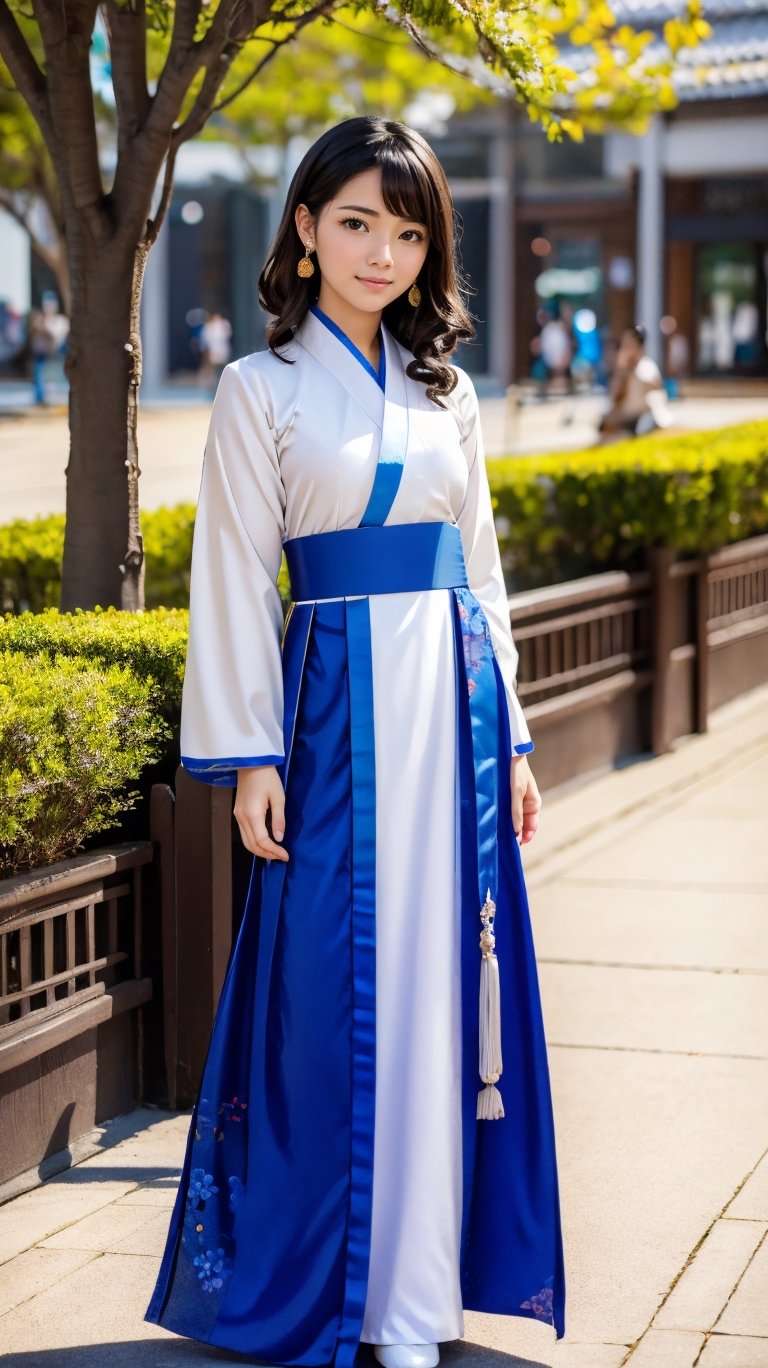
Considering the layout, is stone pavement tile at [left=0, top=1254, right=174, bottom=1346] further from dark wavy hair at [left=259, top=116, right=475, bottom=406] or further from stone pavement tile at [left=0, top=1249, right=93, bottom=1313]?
dark wavy hair at [left=259, top=116, right=475, bottom=406]

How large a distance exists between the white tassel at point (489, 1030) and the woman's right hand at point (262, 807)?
361 millimetres

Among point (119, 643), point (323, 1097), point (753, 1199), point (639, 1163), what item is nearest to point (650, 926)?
point (639, 1163)

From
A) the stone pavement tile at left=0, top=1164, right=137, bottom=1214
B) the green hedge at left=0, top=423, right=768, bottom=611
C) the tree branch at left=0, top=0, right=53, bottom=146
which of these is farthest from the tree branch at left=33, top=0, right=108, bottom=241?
the green hedge at left=0, top=423, right=768, bottom=611

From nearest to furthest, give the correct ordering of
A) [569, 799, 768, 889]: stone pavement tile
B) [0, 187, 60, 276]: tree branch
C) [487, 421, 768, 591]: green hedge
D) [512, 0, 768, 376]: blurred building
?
1. [569, 799, 768, 889]: stone pavement tile
2. [487, 421, 768, 591]: green hedge
3. [0, 187, 60, 276]: tree branch
4. [512, 0, 768, 376]: blurred building

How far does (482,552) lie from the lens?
326 centimetres

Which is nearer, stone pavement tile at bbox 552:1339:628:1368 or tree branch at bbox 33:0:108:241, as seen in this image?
stone pavement tile at bbox 552:1339:628:1368

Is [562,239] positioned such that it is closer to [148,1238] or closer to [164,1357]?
[148,1238]

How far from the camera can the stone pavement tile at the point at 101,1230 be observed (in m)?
3.57

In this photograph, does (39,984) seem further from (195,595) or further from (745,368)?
(745,368)

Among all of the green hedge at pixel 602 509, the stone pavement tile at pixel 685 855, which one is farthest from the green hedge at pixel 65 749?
the green hedge at pixel 602 509

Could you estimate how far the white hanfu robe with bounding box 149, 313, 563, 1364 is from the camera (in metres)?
3.01

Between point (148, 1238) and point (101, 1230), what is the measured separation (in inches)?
3.9

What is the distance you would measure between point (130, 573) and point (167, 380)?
119 feet

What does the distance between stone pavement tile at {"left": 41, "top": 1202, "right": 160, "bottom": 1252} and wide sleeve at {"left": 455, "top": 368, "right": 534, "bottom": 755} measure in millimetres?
1272
